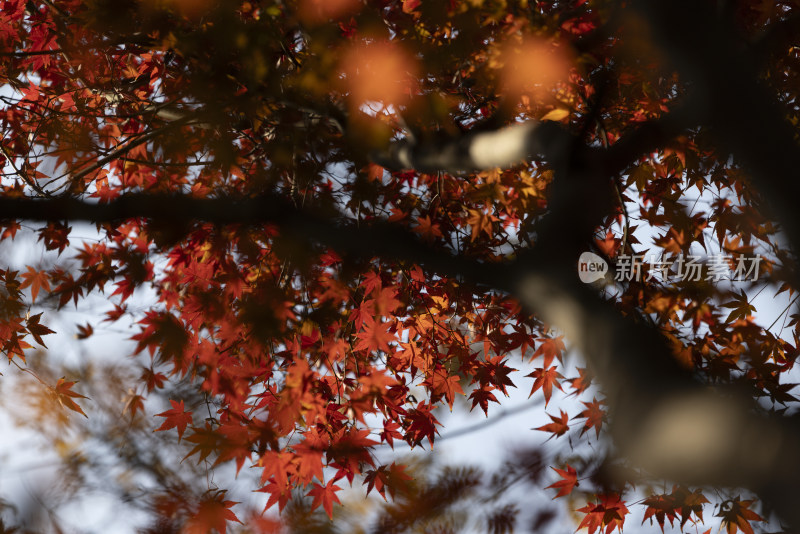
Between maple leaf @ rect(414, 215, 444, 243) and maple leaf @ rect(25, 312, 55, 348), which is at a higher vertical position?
maple leaf @ rect(25, 312, 55, 348)

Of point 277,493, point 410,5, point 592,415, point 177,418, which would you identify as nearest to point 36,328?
point 177,418

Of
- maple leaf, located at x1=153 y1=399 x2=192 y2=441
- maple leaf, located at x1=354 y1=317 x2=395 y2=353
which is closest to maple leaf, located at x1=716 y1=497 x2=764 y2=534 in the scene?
maple leaf, located at x1=354 y1=317 x2=395 y2=353

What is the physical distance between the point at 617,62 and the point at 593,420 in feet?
7.04

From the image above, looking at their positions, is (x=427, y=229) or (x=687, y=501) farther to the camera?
(x=427, y=229)

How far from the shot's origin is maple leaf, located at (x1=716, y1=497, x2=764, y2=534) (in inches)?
84.0

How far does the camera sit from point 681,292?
291 centimetres

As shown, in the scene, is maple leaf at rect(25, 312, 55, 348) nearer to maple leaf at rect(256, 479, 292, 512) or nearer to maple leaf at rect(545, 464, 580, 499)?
maple leaf at rect(256, 479, 292, 512)

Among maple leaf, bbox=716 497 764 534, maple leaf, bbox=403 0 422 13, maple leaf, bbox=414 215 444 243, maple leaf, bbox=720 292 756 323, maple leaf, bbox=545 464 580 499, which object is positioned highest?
maple leaf, bbox=403 0 422 13

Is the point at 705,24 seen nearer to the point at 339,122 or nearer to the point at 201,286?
the point at 339,122

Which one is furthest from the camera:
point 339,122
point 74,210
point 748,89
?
point 339,122

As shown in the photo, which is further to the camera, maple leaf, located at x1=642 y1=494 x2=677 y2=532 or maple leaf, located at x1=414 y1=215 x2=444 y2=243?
maple leaf, located at x1=414 y1=215 x2=444 y2=243

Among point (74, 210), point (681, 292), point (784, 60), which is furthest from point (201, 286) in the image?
point (784, 60)

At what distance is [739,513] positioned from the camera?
7.13 feet

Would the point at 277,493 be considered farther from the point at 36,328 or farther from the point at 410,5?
the point at 410,5
